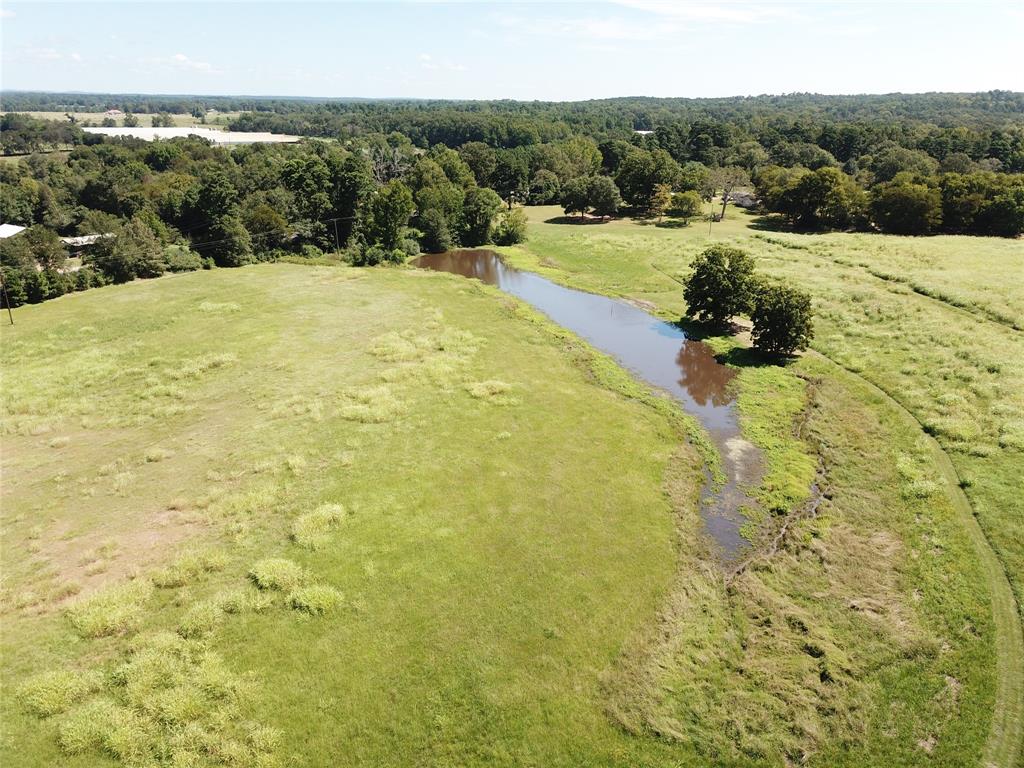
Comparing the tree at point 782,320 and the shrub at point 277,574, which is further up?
the tree at point 782,320

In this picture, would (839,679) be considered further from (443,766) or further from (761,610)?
(443,766)

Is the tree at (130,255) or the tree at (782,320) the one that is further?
the tree at (130,255)

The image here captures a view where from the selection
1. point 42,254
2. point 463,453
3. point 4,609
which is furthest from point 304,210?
point 4,609

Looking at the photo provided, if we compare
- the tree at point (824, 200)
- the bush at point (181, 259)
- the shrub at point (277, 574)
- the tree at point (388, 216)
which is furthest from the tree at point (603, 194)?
the shrub at point (277, 574)

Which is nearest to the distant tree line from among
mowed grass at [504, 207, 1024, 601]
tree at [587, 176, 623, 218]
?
mowed grass at [504, 207, 1024, 601]

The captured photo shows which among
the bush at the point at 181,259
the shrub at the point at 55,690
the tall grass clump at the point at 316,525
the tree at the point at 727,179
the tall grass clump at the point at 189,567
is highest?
the tree at the point at 727,179

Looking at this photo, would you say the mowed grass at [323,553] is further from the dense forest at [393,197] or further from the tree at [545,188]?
the tree at [545,188]

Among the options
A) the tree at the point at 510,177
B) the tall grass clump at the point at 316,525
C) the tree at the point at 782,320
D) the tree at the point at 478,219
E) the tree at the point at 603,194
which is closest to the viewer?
the tall grass clump at the point at 316,525
